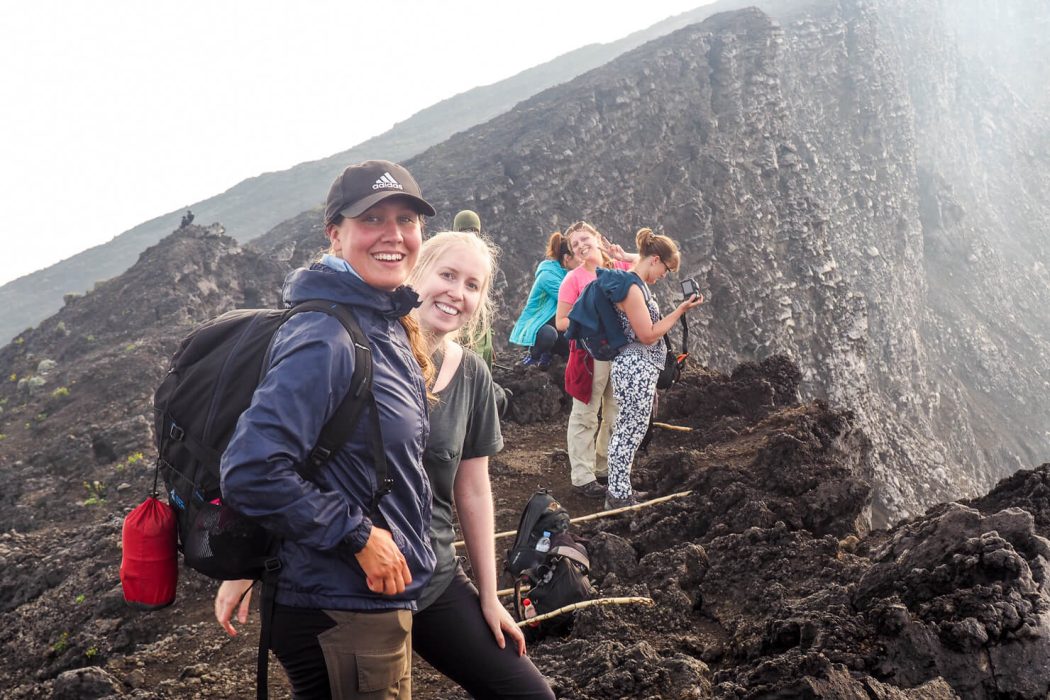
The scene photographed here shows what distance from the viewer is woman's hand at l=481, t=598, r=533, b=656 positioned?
7.93ft

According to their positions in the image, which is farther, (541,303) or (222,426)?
(541,303)

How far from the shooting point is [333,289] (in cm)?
198

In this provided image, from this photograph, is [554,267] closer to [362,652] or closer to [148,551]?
[148,551]

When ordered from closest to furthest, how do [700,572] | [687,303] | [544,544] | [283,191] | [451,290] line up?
1. [451,290]
2. [544,544]
3. [700,572]
4. [687,303]
5. [283,191]

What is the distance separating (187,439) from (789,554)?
15.3ft

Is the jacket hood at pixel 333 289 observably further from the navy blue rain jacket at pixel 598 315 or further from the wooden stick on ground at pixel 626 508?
the wooden stick on ground at pixel 626 508

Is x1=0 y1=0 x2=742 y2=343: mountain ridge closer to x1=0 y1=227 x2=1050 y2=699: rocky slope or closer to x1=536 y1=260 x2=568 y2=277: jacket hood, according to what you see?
x1=0 y1=227 x2=1050 y2=699: rocky slope

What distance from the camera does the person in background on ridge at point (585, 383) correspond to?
6863 mm

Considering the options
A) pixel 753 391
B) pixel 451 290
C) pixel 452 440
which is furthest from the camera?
pixel 753 391

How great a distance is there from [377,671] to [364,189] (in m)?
1.35

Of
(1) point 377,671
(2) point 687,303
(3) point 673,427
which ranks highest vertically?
(1) point 377,671

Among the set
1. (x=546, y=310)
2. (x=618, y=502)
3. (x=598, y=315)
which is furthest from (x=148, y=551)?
(x=546, y=310)

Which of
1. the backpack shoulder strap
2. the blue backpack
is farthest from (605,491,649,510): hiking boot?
the backpack shoulder strap

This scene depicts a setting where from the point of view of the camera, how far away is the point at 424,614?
2355 mm
